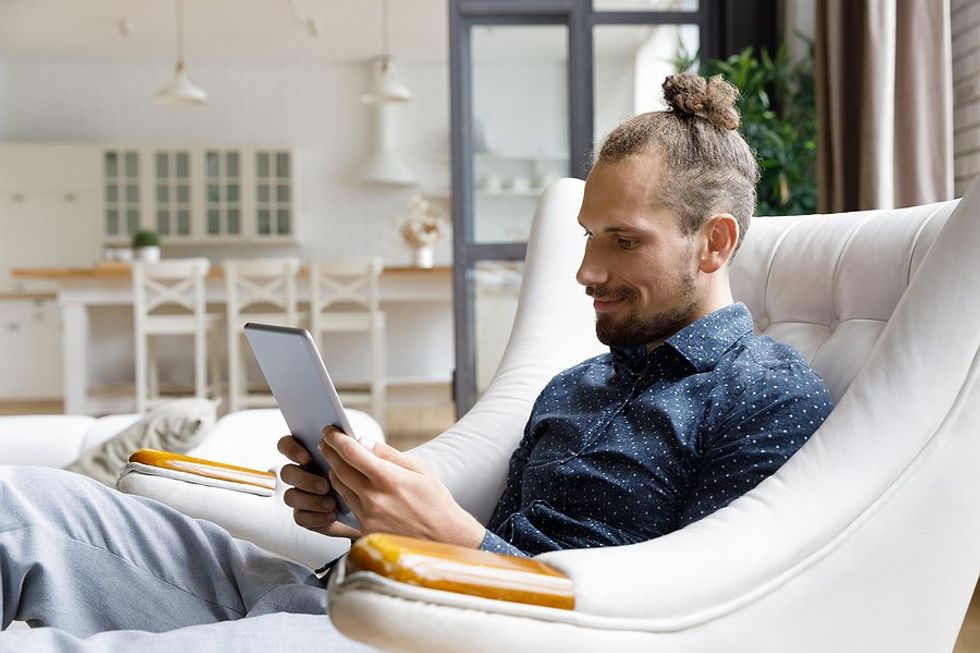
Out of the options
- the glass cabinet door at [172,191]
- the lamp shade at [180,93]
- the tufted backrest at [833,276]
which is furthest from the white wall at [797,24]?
the glass cabinet door at [172,191]

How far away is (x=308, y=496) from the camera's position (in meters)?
1.29

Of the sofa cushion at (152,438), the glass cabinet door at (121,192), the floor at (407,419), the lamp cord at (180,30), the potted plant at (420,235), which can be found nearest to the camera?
the sofa cushion at (152,438)

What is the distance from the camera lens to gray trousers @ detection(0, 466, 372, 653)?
1146mm

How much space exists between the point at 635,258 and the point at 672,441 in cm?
22

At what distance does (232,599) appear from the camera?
4.10ft

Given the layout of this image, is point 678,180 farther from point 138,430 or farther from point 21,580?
point 138,430

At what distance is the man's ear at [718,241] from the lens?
4.21 feet

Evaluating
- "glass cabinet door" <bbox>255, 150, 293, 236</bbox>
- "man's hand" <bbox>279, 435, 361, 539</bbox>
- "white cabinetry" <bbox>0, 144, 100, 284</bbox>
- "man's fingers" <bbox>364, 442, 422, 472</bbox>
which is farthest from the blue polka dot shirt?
"white cabinetry" <bbox>0, 144, 100, 284</bbox>

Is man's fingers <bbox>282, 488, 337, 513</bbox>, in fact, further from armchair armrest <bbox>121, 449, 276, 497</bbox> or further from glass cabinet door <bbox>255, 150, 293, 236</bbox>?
glass cabinet door <bbox>255, 150, 293, 236</bbox>

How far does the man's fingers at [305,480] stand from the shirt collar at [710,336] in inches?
16.9

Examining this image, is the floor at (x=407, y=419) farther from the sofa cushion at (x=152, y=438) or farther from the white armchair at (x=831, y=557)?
the white armchair at (x=831, y=557)

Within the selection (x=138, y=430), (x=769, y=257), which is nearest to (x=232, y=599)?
(x=769, y=257)

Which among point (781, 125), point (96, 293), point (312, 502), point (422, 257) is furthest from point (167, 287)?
point (312, 502)

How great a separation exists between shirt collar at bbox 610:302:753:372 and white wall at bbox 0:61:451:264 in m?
7.47
